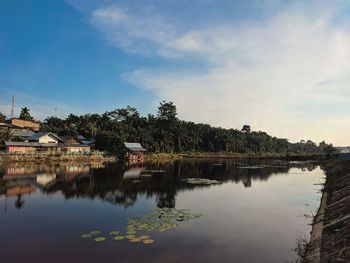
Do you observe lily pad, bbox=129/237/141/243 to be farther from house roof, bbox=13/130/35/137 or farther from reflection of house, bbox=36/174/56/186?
house roof, bbox=13/130/35/137

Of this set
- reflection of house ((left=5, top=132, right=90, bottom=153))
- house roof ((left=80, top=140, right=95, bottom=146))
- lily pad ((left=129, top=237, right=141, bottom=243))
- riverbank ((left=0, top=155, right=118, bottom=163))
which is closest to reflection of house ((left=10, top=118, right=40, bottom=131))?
house roof ((left=80, top=140, right=95, bottom=146))

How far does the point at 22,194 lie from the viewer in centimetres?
2705

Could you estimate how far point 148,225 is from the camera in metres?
16.9

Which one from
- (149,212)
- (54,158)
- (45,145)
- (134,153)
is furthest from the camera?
(134,153)

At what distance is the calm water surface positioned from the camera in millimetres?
12867

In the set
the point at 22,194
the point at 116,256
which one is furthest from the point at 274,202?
Answer: the point at 22,194

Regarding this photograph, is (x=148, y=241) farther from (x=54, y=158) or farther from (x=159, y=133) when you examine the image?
(x=159, y=133)

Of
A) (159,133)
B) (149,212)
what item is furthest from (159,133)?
(149,212)

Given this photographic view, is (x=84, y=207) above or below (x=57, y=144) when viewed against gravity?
below

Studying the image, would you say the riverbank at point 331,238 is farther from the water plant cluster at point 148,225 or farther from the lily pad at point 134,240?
the lily pad at point 134,240

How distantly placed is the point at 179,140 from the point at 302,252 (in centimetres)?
9923

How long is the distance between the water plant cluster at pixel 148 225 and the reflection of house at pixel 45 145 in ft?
177

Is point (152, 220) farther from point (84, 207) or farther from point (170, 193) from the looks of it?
point (170, 193)

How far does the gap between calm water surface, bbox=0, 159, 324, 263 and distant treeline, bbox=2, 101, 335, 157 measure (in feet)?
169
